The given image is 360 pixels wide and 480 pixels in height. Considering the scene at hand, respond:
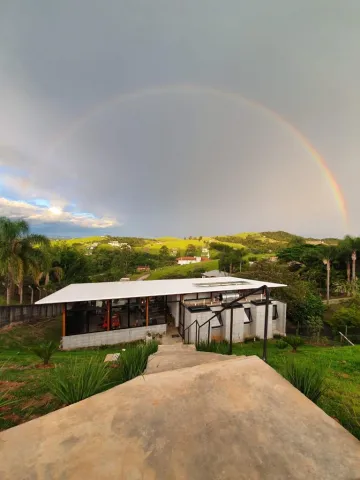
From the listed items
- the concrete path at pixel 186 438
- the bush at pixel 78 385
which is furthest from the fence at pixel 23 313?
the concrete path at pixel 186 438

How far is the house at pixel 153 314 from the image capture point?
38.3ft

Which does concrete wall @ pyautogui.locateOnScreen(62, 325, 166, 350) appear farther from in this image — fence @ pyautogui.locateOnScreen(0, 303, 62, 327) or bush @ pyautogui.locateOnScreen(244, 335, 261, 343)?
fence @ pyautogui.locateOnScreen(0, 303, 62, 327)

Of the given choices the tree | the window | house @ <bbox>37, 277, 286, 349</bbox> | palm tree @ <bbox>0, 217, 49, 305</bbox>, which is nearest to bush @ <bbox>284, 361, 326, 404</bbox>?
house @ <bbox>37, 277, 286, 349</bbox>

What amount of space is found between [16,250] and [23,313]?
17.3 feet

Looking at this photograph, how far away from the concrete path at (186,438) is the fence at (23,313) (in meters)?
15.4

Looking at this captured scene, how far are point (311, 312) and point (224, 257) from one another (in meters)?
31.9

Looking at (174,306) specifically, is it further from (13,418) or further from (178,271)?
(178,271)

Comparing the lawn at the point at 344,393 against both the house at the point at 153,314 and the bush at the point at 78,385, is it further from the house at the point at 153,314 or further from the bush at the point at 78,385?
the house at the point at 153,314

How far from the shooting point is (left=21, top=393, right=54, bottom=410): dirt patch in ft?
9.75

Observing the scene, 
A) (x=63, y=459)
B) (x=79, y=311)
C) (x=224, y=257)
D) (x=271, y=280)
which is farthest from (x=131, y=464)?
(x=224, y=257)

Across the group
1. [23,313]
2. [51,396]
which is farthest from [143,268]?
[51,396]

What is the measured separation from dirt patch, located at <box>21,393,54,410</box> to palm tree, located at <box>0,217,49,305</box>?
54.3ft

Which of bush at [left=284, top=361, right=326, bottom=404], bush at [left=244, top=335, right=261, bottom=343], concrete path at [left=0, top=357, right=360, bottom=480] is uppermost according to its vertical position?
concrete path at [left=0, top=357, right=360, bottom=480]

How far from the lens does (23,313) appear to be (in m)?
14.5
